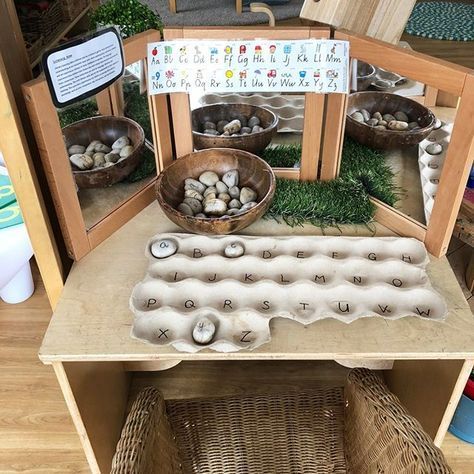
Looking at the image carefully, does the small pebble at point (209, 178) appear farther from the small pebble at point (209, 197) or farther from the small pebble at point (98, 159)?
the small pebble at point (98, 159)

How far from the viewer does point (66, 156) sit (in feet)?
2.78

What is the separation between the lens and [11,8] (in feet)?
2.68

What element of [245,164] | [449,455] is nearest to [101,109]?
[245,164]

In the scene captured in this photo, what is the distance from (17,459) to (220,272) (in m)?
0.72

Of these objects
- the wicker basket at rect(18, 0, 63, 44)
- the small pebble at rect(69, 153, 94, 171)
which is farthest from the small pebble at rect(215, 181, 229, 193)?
the wicker basket at rect(18, 0, 63, 44)

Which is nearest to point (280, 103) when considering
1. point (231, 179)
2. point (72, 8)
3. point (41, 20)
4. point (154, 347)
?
point (231, 179)

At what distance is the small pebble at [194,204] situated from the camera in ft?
3.19

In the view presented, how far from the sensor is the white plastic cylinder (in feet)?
5.09

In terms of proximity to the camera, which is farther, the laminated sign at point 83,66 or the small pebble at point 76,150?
the small pebble at point 76,150

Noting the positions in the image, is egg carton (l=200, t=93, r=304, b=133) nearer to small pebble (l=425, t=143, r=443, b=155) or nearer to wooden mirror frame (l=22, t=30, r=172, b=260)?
wooden mirror frame (l=22, t=30, r=172, b=260)

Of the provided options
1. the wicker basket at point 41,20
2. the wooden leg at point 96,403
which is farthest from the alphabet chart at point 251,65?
the wicker basket at point 41,20

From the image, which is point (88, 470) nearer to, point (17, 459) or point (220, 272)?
point (17, 459)

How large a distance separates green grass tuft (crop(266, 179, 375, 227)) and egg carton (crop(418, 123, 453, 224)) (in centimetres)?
11

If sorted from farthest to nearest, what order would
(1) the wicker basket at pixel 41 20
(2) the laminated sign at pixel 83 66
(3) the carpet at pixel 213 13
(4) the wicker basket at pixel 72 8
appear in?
(3) the carpet at pixel 213 13 → (4) the wicker basket at pixel 72 8 → (1) the wicker basket at pixel 41 20 → (2) the laminated sign at pixel 83 66
